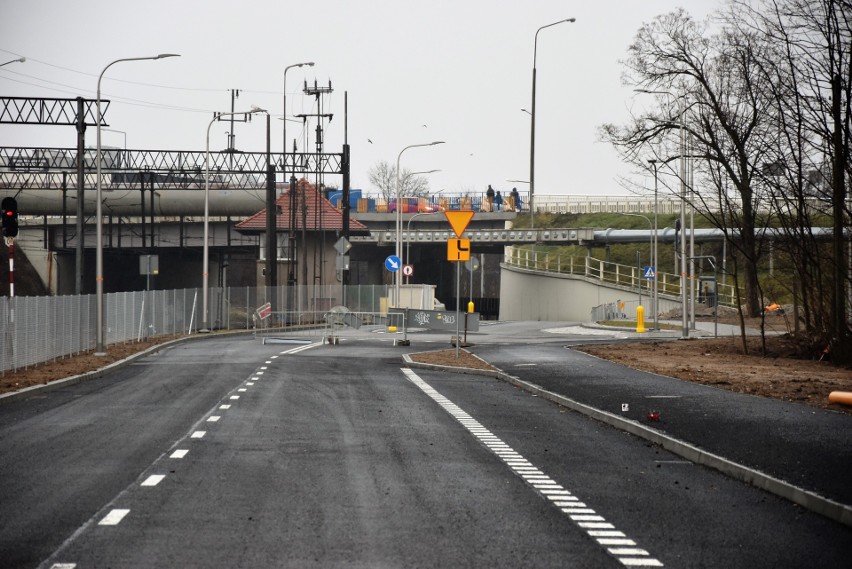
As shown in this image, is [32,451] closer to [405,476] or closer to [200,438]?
[200,438]

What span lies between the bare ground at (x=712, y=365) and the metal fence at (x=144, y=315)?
1.86 feet

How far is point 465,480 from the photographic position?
1079 cm

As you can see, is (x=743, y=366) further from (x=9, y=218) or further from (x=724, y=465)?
(x=9, y=218)

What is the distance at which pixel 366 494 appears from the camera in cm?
984

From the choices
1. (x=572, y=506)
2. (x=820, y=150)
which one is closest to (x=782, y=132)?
(x=820, y=150)

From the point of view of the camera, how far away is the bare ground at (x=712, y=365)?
69.5ft

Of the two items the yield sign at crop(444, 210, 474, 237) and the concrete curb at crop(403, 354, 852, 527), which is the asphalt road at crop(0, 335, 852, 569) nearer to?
the concrete curb at crop(403, 354, 852, 527)

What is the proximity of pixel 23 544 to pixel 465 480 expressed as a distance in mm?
4353

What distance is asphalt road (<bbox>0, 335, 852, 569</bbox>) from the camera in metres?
7.49

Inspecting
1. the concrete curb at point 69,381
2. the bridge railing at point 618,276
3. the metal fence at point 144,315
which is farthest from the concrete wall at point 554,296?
the concrete curb at point 69,381

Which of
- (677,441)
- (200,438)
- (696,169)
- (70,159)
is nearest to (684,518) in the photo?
(677,441)

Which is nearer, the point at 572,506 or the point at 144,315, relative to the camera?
the point at 572,506

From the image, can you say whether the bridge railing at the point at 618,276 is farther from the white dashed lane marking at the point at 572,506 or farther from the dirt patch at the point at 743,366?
the white dashed lane marking at the point at 572,506

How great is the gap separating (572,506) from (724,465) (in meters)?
2.75
